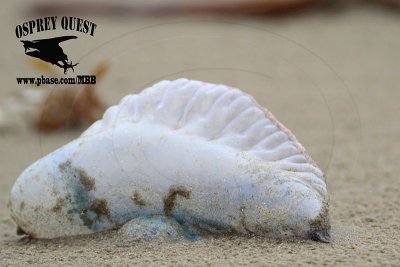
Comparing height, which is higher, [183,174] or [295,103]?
[295,103]

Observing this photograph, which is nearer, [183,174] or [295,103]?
[183,174]

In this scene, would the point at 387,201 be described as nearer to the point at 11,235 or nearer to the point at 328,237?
the point at 328,237

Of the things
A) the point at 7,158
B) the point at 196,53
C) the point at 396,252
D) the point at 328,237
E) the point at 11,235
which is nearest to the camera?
the point at 396,252

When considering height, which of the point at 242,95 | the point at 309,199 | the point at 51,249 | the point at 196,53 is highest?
the point at 196,53

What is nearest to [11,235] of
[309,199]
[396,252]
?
[309,199]
